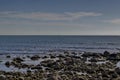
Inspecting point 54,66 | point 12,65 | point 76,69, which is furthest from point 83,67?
point 12,65

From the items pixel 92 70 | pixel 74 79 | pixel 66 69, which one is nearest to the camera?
pixel 74 79

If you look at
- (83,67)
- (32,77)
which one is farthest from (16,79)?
(83,67)

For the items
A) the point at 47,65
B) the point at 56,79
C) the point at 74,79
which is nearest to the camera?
the point at 56,79

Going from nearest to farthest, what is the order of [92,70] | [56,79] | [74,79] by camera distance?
[56,79] < [74,79] < [92,70]

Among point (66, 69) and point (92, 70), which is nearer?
point (92, 70)

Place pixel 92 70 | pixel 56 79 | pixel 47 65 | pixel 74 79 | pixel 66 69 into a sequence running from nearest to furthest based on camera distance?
pixel 56 79
pixel 74 79
pixel 92 70
pixel 66 69
pixel 47 65

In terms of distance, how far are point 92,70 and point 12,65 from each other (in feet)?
51.3

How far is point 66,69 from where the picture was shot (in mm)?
44281

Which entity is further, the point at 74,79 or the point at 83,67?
the point at 83,67

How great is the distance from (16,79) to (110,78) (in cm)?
1101

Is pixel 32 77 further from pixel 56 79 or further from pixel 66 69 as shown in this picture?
pixel 66 69

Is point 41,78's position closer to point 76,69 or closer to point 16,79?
point 16,79

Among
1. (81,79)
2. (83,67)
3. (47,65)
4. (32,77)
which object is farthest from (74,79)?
(47,65)

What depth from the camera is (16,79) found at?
32969 mm
